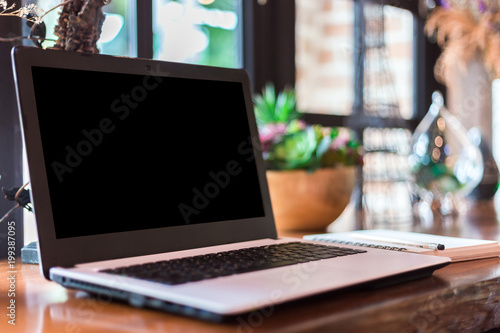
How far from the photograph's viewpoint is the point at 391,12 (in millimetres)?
2572

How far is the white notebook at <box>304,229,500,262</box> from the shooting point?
80 cm

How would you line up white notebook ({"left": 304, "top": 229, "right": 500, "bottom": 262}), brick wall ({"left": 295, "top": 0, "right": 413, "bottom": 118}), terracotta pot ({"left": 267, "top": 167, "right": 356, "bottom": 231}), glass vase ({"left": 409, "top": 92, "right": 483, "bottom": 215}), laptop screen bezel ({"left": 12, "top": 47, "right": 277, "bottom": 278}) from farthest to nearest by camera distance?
brick wall ({"left": 295, "top": 0, "right": 413, "bottom": 118}) → glass vase ({"left": 409, "top": 92, "right": 483, "bottom": 215}) → terracotta pot ({"left": 267, "top": 167, "right": 356, "bottom": 231}) → white notebook ({"left": 304, "top": 229, "right": 500, "bottom": 262}) → laptop screen bezel ({"left": 12, "top": 47, "right": 277, "bottom": 278})

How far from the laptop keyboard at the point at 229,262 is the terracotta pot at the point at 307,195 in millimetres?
487

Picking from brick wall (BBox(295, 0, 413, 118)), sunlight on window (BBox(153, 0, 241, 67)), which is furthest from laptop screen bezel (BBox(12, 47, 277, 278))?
brick wall (BBox(295, 0, 413, 118))

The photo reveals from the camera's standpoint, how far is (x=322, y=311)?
518mm

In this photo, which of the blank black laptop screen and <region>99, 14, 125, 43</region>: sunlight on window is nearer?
the blank black laptop screen

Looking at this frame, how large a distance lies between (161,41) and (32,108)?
3.50 feet

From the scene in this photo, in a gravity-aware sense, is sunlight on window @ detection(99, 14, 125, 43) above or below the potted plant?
above

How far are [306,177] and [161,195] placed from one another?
Answer: 1.90 ft

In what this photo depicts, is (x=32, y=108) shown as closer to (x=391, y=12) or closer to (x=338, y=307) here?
(x=338, y=307)

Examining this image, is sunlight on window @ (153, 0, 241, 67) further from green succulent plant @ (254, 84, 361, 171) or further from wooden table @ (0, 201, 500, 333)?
wooden table @ (0, 201, 500, 333)

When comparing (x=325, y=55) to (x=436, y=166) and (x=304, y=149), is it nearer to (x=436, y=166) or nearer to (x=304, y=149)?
(x=436, y=166)

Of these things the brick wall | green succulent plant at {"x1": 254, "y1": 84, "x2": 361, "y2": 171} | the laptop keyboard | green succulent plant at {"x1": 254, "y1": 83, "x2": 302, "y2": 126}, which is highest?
the brick wall

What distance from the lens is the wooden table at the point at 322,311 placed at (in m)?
0.48
